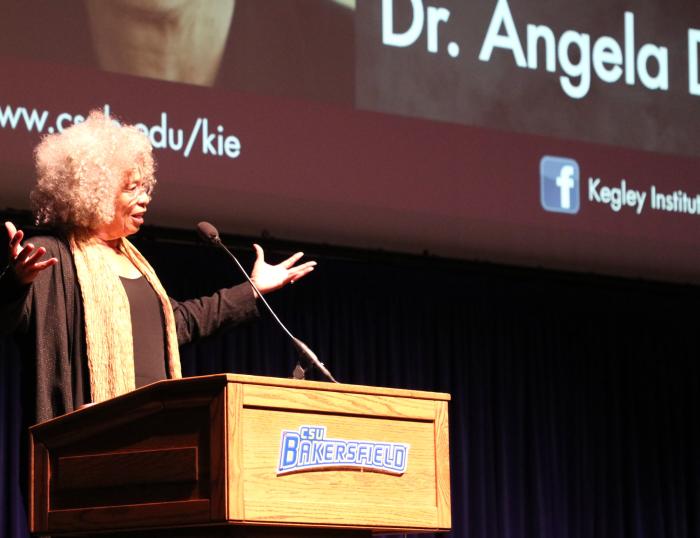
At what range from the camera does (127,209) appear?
2.50 metres

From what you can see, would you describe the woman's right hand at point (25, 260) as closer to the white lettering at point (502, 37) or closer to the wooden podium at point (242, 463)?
the wooden podium at point (242, 463)

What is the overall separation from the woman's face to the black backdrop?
216 cm

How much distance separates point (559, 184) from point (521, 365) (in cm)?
125

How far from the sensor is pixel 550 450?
18.3 feet

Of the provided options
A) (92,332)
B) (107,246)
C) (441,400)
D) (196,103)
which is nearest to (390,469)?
(441,400)

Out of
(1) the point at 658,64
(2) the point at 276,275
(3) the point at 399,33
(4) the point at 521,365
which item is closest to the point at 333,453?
(2) the point at 276,275

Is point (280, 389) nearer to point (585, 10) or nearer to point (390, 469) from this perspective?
point (390, 469)

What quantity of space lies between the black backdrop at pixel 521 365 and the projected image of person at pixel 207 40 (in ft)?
2.65

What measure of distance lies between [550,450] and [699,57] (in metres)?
1.76

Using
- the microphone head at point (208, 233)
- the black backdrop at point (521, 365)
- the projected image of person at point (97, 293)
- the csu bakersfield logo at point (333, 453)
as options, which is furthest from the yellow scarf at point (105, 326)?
the black backdrop at point (521, 365)

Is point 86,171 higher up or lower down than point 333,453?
higher up

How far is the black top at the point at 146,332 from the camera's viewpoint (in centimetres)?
243

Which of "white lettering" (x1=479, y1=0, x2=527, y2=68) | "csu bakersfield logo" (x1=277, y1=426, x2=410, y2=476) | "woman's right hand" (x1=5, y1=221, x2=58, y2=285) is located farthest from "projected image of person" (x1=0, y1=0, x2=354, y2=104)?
"csu bakersfield logo" (x1=277, y1=426, x2=410, y2=476)

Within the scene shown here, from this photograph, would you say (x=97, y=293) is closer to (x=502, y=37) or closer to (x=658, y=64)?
(x=502, y=37)
